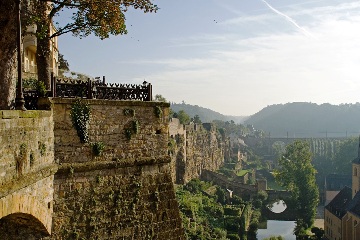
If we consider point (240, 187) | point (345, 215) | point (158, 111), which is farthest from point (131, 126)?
point (240, 187)

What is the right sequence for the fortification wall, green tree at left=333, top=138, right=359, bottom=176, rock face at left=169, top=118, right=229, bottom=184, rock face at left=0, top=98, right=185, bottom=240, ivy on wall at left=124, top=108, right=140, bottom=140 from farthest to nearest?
green tree at left=333, top=138, right=359, bottom=176, rock face at left=169, top=118, right=229, bottom=184, ivy on wall at left=124, top=108, right=140, bottom=140, the fortification wall, rock face at left=0, top=98, right=185, bottom=240

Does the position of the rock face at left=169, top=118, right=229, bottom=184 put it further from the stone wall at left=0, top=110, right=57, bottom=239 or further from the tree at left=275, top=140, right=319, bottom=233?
the stone wall at left=0, top=110, right=57, bottom=239

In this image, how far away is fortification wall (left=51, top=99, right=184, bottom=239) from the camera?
33.0 feet

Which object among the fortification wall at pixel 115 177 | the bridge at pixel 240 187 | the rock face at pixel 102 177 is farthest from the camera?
the bridge at pixel 240 187

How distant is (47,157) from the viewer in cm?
932

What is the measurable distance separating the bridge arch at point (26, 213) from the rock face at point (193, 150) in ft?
125

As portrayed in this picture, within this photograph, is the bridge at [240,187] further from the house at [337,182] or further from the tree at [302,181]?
the house at [337,182]

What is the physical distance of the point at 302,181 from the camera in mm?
60844

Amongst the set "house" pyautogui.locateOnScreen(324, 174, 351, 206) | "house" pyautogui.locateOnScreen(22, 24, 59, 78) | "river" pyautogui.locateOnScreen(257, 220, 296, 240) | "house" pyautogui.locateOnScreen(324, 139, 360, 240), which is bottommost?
"river" pyautogui.locateOnScreen(257, 220, 296, 240)

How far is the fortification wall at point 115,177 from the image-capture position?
10047mm

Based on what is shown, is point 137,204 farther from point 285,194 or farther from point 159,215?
point 285,194

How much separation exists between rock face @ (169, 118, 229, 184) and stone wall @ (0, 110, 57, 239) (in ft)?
125

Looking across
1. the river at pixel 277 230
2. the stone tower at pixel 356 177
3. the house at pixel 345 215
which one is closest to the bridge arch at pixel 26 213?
the house at pixel 345 215

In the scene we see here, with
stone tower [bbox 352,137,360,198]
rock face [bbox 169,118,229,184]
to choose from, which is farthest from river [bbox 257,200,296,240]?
rock face [bbox 169,118,229,184]
